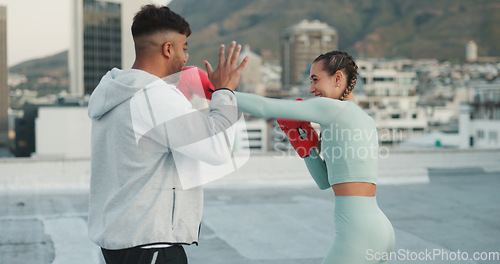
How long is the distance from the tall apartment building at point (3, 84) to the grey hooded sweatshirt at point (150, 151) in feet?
416

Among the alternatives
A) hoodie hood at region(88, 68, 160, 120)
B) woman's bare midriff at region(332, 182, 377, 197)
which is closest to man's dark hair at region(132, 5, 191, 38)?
hoodie hood at region(88, 68, 160, 120)

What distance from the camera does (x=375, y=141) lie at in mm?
2129

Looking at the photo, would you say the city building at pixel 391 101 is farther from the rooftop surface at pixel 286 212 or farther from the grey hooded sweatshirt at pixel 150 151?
the grey hooded sweatshirt at pixel 150 151

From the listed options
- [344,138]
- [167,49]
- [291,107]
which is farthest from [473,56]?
[167,49]

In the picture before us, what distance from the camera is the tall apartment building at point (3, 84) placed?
134000 millimetres

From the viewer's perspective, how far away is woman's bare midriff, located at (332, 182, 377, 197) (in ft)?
6.77

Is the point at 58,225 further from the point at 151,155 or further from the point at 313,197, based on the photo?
the point at 151,155

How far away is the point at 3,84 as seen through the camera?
144500mm

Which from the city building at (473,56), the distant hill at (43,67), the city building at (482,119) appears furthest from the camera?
the city building at (473,56)

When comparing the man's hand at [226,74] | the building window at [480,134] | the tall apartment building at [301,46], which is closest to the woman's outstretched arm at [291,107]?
the man's hand at [226,74]

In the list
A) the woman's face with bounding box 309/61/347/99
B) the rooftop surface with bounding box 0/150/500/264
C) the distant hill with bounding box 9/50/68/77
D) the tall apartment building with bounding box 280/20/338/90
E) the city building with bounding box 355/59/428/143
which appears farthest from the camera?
the tall apartment building with bounding box 280/20/338/90

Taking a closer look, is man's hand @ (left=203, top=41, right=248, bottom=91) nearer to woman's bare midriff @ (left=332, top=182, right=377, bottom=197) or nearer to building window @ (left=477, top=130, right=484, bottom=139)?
woman's bare midriff @ (left=332, top=182, right=377, bottom=197)

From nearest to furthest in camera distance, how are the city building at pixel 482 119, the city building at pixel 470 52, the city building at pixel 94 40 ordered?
the city building at pixel 482 119
the city building at pixel 94 40
the city building at pixel 470 52

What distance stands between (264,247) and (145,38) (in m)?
3.97
